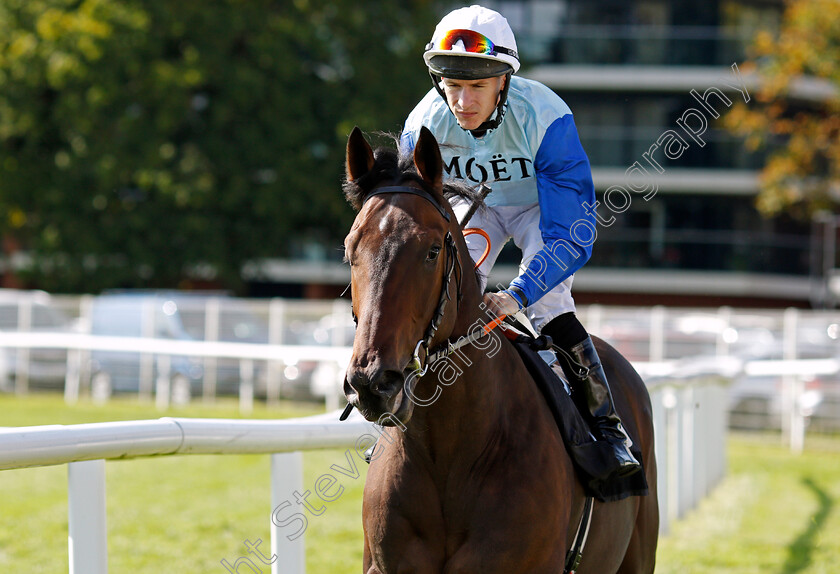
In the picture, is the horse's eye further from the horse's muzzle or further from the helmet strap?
the helmet strap

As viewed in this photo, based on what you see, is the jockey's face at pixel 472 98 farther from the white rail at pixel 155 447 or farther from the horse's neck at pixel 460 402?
the white rail at pixel 155 447

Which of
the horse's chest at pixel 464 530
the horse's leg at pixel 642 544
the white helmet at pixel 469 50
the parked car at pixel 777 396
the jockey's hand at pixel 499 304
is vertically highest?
the white helmet at pixel 469 50

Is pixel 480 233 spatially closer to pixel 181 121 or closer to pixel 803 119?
pixel 181 121

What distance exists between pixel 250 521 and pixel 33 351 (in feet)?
39.6

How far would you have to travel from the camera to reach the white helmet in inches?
129

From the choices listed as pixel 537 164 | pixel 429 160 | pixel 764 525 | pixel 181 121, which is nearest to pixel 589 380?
pixel 537 164

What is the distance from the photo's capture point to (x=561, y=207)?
342 cm

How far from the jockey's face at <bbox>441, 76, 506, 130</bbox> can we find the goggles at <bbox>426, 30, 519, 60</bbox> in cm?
10

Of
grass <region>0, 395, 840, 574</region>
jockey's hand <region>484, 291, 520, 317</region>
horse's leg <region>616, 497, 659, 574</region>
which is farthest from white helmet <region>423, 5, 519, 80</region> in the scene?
grass <region>0, 395, 840, 574</region>

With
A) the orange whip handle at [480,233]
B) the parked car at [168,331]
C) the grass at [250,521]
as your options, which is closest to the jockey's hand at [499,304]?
the orange whip handle at [480,233]

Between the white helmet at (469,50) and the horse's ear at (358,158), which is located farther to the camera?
the white helmet at (469,50)

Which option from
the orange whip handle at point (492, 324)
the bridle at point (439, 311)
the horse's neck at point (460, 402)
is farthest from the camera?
the orange whip handle at point (492, 324)

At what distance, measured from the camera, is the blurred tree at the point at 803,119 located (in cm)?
2067

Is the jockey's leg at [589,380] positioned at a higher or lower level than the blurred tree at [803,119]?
lower
